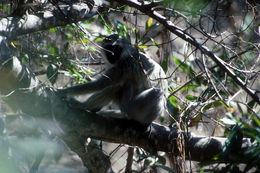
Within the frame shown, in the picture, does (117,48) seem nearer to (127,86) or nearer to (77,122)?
(127,86)

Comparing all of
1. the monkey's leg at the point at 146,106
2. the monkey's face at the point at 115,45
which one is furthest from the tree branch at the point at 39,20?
the monkey's leg at the point at 146,106

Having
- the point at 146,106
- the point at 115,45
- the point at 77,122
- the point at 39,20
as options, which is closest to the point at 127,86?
the point at 146,106

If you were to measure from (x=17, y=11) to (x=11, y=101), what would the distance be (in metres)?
1.19

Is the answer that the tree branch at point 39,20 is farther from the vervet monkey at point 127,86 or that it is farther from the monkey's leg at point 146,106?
the monkey's leg at point 146,106

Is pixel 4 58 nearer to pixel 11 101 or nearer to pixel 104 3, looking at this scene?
pixel 11 101

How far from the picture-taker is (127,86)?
415 cm

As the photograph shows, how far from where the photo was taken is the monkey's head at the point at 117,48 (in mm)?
3996

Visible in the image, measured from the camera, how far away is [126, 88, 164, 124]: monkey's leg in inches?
147

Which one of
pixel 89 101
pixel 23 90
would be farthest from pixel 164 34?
pixel 23 90

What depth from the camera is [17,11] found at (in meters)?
3.08

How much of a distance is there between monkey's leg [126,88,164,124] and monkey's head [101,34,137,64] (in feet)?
2.11

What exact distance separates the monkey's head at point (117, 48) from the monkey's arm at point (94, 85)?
0.20 meters

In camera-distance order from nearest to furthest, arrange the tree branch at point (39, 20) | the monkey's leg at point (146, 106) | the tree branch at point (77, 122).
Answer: the tree branch at point (77, 122), the tree branch at point (39, 20), the monkey's leg at point (146, 106)

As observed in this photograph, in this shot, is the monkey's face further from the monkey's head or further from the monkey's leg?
the monkey's leg
